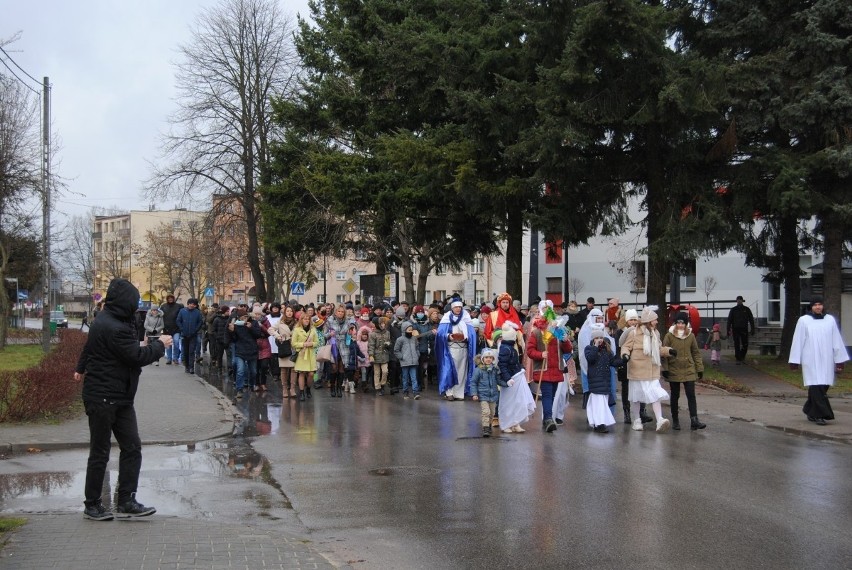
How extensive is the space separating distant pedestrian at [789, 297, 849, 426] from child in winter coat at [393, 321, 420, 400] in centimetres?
788

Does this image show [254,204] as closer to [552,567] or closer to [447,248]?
[447,248]

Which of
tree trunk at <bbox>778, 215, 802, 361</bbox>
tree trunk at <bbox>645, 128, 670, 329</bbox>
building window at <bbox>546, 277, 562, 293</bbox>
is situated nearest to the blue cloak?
tree trunk at <bbox>645, 128, 670, 329</bbox>

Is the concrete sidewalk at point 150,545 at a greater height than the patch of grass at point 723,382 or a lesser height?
greater

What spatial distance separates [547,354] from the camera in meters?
14.1

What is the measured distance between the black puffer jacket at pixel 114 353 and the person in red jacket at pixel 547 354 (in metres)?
7.40

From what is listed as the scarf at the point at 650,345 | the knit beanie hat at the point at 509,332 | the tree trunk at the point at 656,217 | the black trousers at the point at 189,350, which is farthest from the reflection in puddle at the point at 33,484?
the tree trunk at the point at 656,217

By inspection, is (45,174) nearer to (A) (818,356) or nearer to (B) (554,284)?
(A) (818,356)

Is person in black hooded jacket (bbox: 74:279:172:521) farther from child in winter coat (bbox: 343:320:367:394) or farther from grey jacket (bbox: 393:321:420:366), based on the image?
child in winter coat (bbox: 343:320:367:394)

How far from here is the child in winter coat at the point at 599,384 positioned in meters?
13.9

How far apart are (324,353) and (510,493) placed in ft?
36.4

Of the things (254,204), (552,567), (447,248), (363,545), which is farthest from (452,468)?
(254,204)

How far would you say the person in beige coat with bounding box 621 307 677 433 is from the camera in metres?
14.1

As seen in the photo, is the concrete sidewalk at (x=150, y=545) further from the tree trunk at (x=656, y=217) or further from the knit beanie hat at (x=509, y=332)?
the tree trunk at (x=656, y=217)

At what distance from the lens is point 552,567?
6516 mm
